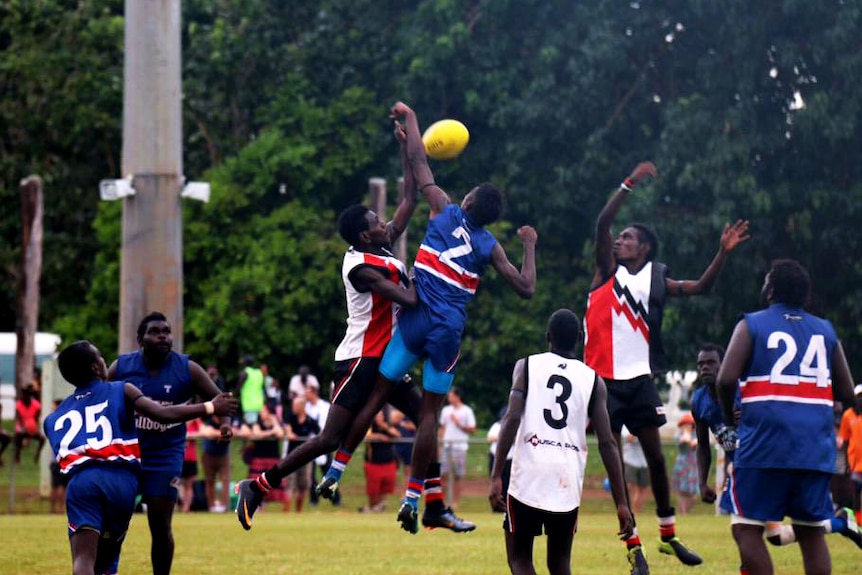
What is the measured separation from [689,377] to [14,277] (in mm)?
22487

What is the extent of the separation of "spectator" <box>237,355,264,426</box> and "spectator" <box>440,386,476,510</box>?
3.54 metres

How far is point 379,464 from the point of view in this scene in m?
26.9

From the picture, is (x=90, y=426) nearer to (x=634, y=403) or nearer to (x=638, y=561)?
(x=638, y=561)

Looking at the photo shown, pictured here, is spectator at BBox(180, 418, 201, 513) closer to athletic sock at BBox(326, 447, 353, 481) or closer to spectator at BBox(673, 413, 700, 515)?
spectator at BBox(673, 413, 700, 515)

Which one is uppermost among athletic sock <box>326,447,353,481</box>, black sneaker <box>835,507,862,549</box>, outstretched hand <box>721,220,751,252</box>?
outstretched hand <box>721,220,751,252</box>

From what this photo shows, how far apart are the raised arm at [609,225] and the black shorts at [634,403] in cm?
90

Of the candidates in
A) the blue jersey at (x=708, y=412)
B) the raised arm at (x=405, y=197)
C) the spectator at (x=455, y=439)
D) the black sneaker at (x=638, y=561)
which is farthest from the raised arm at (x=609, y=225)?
the spectator at (x=455, y=439)

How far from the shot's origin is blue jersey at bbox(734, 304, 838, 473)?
10.4 meters

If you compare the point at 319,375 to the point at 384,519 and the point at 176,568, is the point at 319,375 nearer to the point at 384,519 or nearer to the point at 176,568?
the point at 384,519

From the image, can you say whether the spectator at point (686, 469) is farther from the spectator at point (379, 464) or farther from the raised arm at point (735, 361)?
the raised arm at point (735, 361)

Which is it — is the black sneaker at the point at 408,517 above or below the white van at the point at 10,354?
below

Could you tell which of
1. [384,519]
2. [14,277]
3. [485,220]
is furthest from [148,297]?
[14,277]

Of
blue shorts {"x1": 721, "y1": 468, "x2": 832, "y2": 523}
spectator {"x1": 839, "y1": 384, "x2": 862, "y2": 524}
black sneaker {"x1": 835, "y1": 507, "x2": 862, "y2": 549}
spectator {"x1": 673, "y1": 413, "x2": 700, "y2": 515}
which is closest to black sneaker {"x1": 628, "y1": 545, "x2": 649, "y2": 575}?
blue shorts {"x1": 721, "y1": 468, "x2": 832, "y2": 523}

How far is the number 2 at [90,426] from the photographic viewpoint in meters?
11.4
